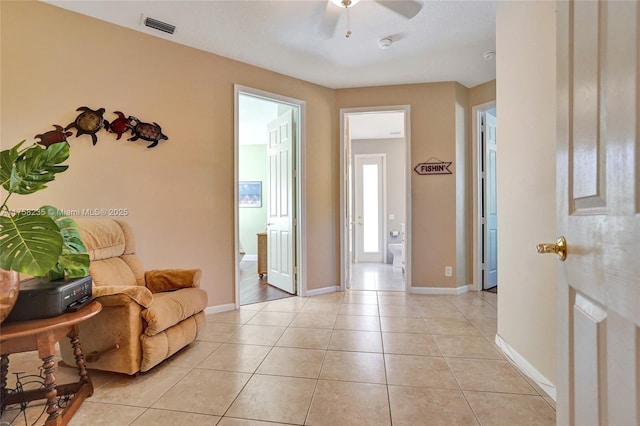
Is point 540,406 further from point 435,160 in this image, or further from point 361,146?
point 361,146

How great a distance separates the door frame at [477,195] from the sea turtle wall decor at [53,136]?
4.36m

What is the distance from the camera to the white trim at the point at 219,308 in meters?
3.00

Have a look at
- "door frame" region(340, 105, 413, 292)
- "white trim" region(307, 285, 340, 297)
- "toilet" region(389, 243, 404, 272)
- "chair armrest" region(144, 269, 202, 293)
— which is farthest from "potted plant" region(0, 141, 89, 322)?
"toilet" region(389, 243, 404, 272)

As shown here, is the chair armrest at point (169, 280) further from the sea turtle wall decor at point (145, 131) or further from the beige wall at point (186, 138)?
the sea turtle wall decor at point (145, 131)

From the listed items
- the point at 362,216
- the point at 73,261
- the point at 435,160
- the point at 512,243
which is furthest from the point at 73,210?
the point at 362,216

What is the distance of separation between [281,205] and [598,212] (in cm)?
357

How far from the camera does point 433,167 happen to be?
12.4 ft

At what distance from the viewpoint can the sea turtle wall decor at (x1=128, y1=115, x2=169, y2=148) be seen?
8.57ft

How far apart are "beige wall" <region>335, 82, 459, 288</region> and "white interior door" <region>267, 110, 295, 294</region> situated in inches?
57.4

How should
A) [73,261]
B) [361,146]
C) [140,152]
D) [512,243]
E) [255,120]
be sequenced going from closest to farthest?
[73,261] → [512,243] → [140,152] → [255,120] → [361,146]

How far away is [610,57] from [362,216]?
585cm

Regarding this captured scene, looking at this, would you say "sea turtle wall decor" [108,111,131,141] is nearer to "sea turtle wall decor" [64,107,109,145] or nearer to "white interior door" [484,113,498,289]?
"sea turtle wall decor" [64,107,109,145]

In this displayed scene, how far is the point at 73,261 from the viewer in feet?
4.89

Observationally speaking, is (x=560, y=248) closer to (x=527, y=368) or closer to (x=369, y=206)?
(x=527, y=368)
